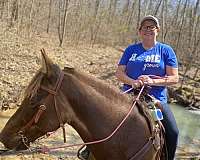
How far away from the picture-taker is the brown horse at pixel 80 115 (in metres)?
3.06

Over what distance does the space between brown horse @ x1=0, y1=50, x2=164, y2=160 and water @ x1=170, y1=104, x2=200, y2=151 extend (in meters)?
9.78

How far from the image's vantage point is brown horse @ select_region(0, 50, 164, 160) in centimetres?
306

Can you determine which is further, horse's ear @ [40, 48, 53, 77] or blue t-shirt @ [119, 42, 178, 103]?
blue t-shirt @ [119, 42, 178, 103]

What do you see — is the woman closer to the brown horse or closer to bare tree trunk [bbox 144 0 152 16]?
the brown horse

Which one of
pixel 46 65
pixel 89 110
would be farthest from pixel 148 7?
pixel 46 65

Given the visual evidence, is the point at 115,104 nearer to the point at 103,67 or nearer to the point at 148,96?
the point at 148,96

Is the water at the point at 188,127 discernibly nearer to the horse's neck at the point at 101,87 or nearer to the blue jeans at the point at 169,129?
the blue jeans at the point at 169,129

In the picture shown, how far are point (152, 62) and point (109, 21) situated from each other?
44905mm

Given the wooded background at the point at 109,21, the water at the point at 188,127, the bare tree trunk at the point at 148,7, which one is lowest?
the water at the point at 188,127

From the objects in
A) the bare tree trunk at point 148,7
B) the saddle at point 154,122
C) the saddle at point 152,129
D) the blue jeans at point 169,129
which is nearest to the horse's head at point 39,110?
the saddle at point 152,129

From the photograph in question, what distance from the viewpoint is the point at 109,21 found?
48.3m

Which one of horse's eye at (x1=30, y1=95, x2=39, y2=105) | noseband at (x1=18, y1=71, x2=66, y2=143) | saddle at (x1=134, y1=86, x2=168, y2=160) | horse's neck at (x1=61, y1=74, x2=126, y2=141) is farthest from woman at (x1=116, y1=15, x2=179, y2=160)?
horse's eye at (x1=30, y1=95, x2=39, y2=105)

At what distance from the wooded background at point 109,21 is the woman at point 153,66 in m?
27.2

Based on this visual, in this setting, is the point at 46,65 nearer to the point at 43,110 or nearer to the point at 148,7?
the point at 43,110
